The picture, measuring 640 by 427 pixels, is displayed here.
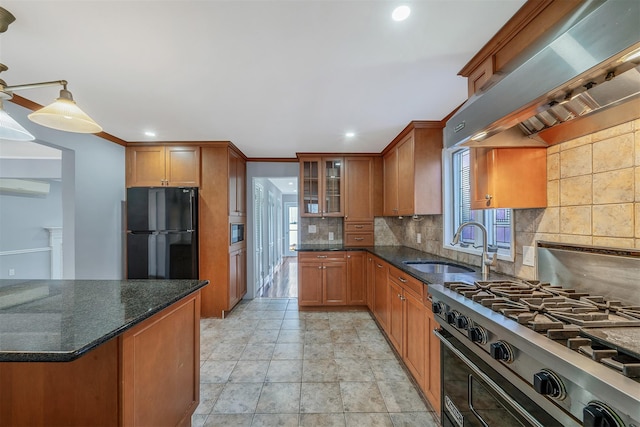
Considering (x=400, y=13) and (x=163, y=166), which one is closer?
(x=400, y=13)

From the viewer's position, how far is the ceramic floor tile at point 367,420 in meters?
1.68

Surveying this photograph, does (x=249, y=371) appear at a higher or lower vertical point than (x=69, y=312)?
lower

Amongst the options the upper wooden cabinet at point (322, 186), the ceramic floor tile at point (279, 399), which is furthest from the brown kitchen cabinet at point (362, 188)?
the ceramic floor tile at point (279, 399)

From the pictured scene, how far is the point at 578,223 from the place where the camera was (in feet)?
4.30

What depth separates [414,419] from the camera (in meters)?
1.72

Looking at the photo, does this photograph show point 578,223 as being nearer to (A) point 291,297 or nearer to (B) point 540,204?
(B) point 540,204

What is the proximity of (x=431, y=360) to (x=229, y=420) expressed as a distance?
4.69ft

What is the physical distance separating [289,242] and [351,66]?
822 cm

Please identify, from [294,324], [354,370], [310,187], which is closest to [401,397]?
[354,370]

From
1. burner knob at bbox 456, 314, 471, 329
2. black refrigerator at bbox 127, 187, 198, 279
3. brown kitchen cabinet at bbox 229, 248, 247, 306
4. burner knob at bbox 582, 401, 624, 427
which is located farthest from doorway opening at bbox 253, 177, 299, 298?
burner knob at bbox 582, 401, 624, 427

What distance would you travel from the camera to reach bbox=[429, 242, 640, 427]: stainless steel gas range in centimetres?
66

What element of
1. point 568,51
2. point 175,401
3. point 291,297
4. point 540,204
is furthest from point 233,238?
point 568,51

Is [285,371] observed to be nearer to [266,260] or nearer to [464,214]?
[464,214]

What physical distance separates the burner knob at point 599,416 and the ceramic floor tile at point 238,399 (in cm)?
185
